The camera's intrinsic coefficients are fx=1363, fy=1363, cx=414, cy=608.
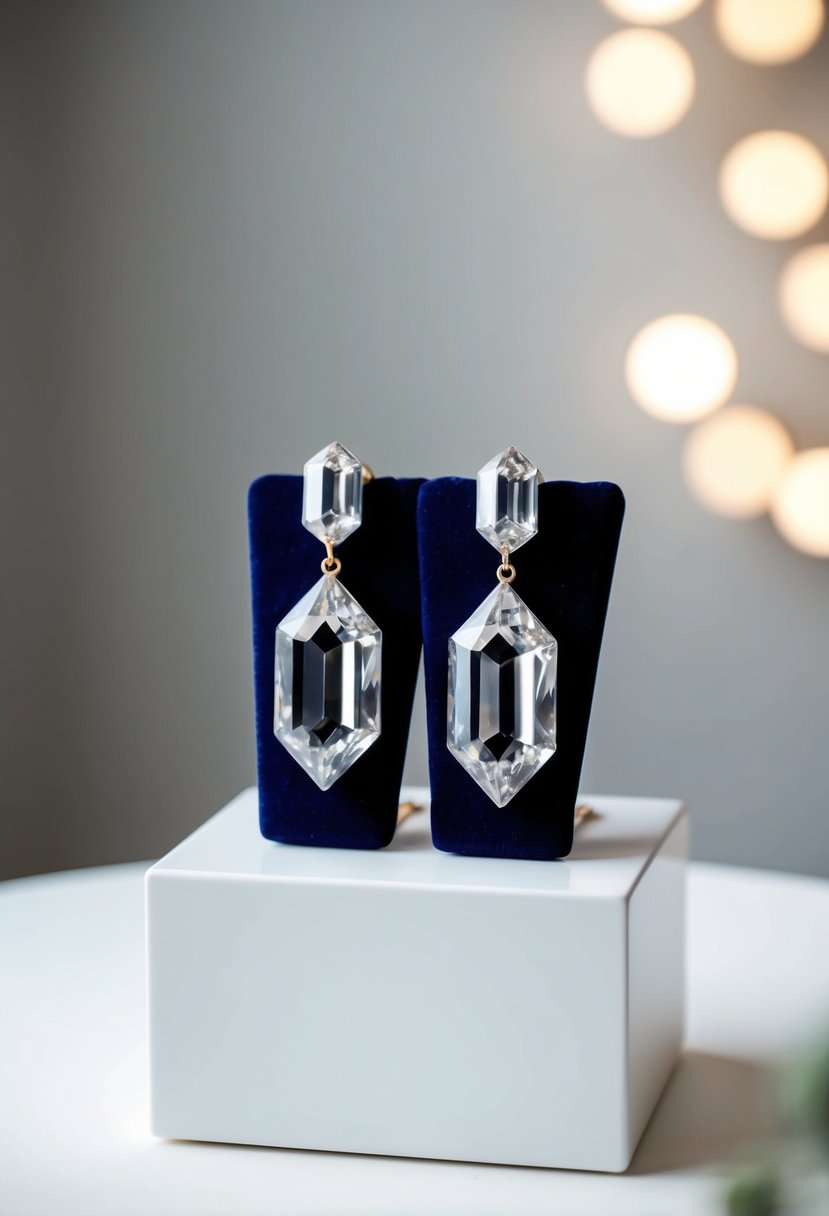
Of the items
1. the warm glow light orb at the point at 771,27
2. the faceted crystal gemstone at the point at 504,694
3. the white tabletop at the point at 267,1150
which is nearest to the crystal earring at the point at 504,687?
the faceted crystal gemstone at the point at 504,694

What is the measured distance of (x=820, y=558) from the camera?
1.80 metres

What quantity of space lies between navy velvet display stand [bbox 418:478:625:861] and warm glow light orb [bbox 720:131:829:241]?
3.83 feet

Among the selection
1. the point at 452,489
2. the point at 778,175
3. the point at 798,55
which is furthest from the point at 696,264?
the point at 452,489

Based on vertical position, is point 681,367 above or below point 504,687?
above

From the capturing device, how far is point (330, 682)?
760 mm

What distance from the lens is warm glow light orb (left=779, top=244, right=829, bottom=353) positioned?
5.80ft

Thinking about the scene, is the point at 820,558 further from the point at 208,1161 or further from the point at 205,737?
the point at 208,1161

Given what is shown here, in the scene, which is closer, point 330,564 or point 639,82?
point 330,564

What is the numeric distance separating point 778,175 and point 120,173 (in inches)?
34.6

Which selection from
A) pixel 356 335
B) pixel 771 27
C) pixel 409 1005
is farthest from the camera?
pixel 356 335

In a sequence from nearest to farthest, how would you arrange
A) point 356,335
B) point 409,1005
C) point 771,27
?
1. point 409,1005
2. point 771,27
3. point 356,335

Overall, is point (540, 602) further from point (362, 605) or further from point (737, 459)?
point (737, 459)

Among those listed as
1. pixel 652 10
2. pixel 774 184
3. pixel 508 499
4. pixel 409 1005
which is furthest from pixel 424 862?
pixel 652 10

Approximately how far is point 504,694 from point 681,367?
116 cm
